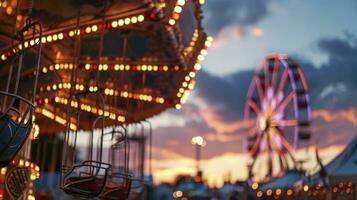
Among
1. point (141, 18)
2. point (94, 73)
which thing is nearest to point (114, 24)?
point (141, 18)

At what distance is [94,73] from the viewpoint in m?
10.7

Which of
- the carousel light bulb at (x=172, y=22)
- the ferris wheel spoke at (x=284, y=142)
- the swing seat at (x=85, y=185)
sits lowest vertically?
the swing seat at (x=85, y=185)

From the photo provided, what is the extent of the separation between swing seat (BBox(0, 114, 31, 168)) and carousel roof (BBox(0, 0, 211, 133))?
184 centimetres

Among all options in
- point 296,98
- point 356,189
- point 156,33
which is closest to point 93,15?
point 156,33

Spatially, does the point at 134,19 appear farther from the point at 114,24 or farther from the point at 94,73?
the point at 94,73

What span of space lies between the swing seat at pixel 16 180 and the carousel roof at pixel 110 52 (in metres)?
0.98

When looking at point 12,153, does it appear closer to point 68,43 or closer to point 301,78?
point 68,43

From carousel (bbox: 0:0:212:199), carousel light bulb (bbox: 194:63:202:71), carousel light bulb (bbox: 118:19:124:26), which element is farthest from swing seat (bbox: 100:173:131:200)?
carousel light bulb (bbox: 194:63:202:71)

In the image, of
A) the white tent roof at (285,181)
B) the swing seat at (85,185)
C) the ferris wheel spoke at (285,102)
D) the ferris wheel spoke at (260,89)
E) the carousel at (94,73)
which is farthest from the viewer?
the ferris wheel spoke at (260,89)

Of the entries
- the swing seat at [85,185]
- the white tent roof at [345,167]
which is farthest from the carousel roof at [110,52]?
the white tent roof at [345,167]

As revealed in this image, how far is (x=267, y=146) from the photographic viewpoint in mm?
28438

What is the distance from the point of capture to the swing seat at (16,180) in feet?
22.1

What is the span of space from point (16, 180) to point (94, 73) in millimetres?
4209

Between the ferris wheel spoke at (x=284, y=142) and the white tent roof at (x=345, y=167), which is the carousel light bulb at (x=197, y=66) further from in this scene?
the ferris wheel spoke at (x=284, y=142)
